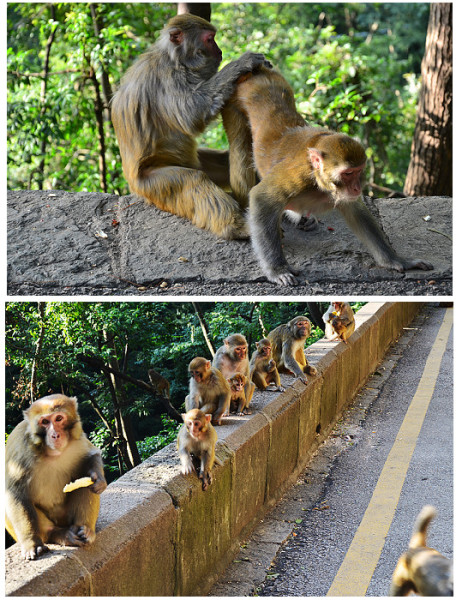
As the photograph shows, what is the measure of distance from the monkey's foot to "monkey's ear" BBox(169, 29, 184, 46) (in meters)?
3.28

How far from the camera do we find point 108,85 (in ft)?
34.1

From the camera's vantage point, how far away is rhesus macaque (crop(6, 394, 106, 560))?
382cm

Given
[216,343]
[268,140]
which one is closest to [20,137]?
[216,343]

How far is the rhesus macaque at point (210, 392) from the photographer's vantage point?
620 cm

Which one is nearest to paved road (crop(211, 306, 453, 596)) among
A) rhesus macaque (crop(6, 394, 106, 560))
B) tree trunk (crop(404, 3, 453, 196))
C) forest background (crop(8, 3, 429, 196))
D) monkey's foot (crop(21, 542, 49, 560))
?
rhesus macaque (crop(6, 394, 106, 560))

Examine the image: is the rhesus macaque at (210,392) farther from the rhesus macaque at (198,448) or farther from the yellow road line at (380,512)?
the yellow road line at (380,512)

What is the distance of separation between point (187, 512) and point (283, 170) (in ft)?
7.92

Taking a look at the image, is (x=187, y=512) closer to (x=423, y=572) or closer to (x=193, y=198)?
(x=423, y=572)

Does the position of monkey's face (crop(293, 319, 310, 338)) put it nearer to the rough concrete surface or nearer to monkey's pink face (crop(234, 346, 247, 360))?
monkey's pink face (crop(234, 346, 247, 360))

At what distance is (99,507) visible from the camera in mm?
4258

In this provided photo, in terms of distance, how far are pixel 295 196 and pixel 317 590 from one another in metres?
2.87

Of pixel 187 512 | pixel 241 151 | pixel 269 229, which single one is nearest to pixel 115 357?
pixel 187 512

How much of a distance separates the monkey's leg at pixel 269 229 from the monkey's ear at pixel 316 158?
10.9 inches

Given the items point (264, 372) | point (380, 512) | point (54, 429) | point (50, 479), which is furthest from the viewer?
point (264, 372)
